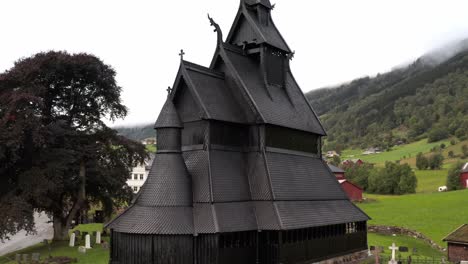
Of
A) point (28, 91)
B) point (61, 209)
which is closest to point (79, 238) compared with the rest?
point (61, 209)

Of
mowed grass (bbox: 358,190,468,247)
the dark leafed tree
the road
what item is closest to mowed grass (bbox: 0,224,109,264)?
the dark leafed tree

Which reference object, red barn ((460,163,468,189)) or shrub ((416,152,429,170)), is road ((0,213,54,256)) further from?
shrub ((416,152,429,170))

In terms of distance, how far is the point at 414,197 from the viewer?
233 feet

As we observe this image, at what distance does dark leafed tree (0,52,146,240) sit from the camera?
32.9 m

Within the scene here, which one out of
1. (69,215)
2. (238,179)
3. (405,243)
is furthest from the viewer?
(405,243)

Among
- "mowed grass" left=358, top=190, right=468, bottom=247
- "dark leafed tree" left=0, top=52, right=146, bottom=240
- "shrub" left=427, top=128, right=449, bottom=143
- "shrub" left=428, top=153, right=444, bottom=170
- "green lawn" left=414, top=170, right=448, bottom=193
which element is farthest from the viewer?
"shrub" left=427, top=128, right=449, bottom=143

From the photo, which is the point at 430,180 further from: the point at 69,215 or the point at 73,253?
the point at 73,253

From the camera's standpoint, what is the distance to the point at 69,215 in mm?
40188

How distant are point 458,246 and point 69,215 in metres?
31.1

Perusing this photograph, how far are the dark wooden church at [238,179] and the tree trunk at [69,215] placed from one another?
1835 centimetres

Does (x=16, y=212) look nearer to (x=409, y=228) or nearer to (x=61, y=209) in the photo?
(x=61, y=209)

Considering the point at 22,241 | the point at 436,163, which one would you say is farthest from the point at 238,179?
the point at 436,163

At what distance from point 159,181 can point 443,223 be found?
3903cm

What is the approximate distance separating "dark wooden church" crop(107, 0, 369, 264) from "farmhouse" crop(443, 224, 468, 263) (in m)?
10.1
